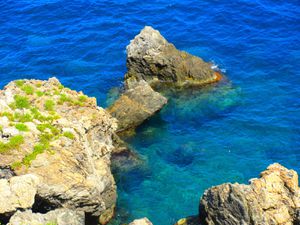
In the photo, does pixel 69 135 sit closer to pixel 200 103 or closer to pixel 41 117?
pixel 41 117

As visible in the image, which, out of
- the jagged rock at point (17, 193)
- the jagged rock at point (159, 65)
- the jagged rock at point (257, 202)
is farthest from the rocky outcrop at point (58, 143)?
the jagged rock at point (159, 65)

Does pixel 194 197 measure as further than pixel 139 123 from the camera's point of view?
No

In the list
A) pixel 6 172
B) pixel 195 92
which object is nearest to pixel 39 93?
pixel 6 172

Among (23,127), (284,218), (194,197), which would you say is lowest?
(194,197)

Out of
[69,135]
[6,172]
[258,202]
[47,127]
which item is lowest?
[258,202]

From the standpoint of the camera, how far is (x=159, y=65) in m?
54.4

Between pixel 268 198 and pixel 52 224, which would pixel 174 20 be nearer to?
pixel 268 198

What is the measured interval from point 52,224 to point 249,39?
4510cm

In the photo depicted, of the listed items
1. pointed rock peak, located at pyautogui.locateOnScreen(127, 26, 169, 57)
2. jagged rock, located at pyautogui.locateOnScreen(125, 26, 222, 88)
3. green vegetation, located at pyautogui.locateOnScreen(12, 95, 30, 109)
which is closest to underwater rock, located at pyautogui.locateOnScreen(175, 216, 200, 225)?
green vegetation, located at pyautogui.locateOnScreen(12, 95, 30, 109)

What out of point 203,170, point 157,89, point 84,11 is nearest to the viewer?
point 203,170

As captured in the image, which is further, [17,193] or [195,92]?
[195,92]

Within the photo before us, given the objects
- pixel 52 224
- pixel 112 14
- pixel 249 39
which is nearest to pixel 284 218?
pixel 52 224

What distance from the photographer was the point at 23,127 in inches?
1250

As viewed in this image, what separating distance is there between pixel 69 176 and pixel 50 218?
3770 millimetres
